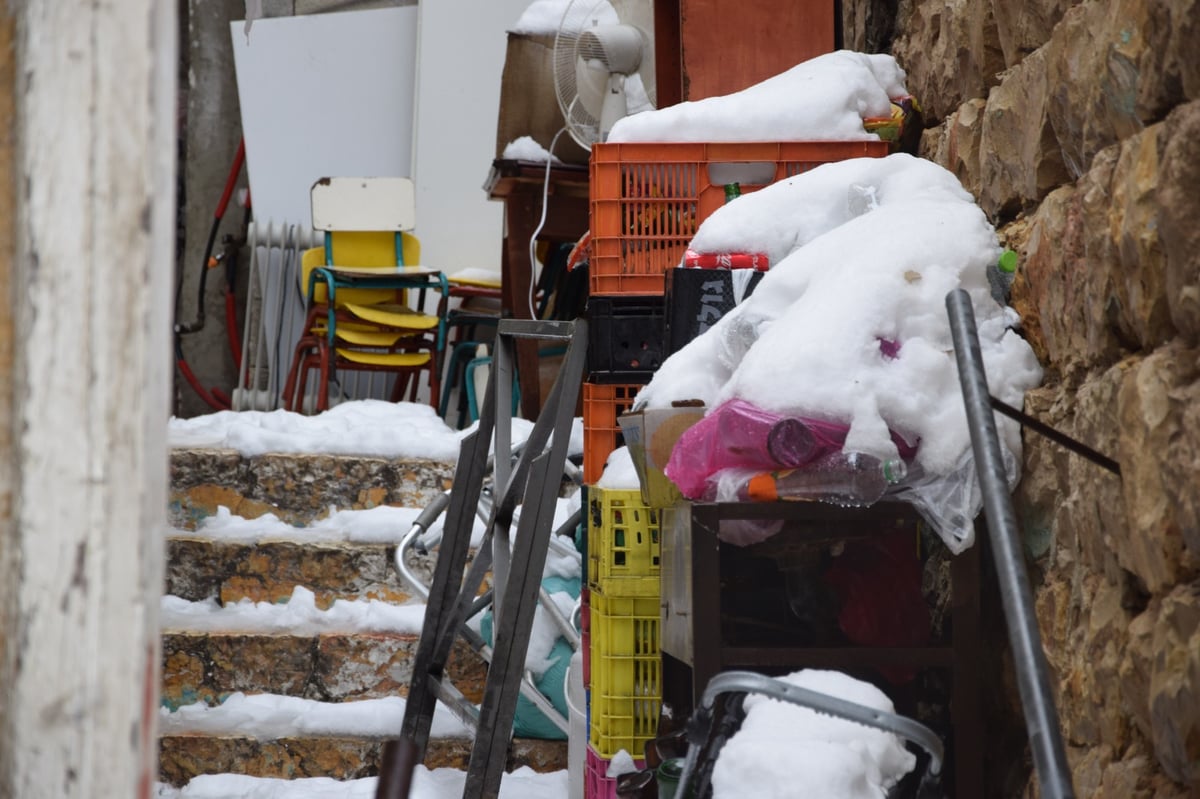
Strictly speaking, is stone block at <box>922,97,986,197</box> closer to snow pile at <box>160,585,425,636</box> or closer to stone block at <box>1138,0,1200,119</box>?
stone block at <box>1138,0,1200,119</box>

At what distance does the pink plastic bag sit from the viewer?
5.69 feet

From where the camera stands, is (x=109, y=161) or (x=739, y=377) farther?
(x=739, y=377)

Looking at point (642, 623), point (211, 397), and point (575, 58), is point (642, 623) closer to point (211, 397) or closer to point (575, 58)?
point (575, 58)

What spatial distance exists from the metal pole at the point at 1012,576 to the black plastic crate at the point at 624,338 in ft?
3.73

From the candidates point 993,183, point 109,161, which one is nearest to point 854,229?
point 993,183

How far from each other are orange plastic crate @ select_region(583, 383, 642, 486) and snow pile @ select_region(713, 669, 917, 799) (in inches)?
37.3

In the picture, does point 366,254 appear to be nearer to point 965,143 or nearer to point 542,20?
point 542,20

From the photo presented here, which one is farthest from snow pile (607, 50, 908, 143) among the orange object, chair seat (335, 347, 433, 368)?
chair seat (335, 347, 433, 368)

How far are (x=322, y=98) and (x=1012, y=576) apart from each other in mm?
6120

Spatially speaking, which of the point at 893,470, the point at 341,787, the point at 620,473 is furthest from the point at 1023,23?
the point at 341,787

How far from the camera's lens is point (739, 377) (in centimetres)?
187

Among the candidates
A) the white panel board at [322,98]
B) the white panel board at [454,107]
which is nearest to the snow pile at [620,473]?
the white panel board at [454,107]

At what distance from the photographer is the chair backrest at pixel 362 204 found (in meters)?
5.86

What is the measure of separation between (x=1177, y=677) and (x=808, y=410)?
2.08 ft
